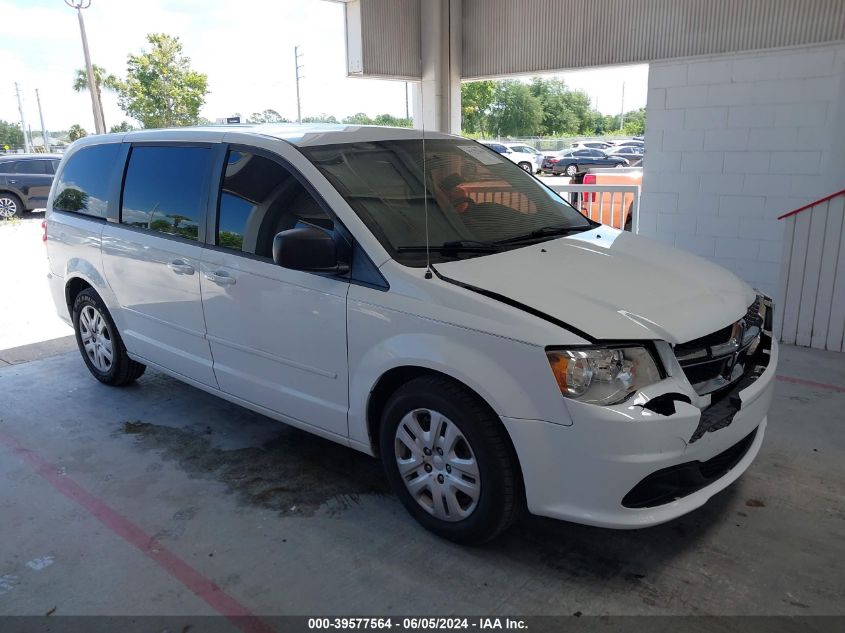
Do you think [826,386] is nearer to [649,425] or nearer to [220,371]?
[649,425]

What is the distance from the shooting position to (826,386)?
191 inches

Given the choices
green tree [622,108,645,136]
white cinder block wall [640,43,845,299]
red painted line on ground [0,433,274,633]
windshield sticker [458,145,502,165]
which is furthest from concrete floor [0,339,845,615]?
green tree [622,108,645,136]

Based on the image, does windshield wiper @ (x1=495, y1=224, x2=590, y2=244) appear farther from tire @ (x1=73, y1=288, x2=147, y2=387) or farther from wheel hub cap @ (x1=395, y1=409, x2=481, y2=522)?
tire @ (x1=73, y1=288, x2=147, y2=387)

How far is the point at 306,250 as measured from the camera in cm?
301

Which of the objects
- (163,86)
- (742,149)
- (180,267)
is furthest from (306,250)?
(163,86)

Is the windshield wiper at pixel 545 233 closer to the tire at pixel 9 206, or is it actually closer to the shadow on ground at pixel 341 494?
the shadow on ground at pixel 341 494

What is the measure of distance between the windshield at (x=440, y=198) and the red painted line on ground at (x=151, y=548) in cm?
157

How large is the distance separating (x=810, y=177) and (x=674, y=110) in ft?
5.25

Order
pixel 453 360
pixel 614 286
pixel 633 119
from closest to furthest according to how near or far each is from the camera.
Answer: pixel 453 360, pixel 614 286, pixel 633 119

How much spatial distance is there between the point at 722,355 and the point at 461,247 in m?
1.23

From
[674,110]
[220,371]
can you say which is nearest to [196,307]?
[220,371]

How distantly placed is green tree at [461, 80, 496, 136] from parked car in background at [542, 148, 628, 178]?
18916 millimetres

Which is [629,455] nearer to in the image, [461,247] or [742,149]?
[461,247]

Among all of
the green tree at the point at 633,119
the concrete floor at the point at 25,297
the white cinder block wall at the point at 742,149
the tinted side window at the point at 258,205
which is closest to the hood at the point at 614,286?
the tinted side window at the point at 258,205
